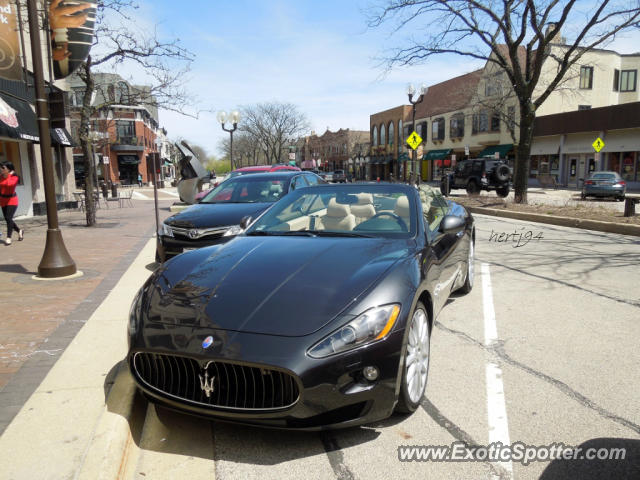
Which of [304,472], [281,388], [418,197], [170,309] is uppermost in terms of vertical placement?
[418,197]

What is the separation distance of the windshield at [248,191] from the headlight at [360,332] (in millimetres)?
5373

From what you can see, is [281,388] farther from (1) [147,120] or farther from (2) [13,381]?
(1) [147,120]

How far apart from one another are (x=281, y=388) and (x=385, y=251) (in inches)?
54.8

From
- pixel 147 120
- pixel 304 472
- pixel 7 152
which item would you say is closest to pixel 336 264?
pixel 304 472

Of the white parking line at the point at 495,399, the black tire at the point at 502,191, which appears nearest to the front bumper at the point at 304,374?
the white parking line at the point at 495,399

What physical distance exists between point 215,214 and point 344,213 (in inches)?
132

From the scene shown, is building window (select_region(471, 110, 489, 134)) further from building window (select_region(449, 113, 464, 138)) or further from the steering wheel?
the steering wheel

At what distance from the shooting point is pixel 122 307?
5211 millimetres

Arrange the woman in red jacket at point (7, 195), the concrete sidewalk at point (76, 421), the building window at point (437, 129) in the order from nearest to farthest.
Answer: the concrete sidewalk at point (76, 421) < the woman in red jacket at point (7, 195) < the building window at point (437, 129)

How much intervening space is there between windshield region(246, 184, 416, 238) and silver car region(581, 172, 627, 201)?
2111 cm

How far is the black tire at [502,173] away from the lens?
22.8 metres

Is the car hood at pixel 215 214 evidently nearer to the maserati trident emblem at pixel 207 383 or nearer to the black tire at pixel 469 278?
the black tire at pixel 469 278

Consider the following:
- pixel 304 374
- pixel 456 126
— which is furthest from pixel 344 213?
pixel 456 126

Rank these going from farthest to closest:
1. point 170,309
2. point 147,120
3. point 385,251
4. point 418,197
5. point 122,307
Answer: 1. point 147,120
2. point 122,307
3. point 418,197
4. point 385,251
5. point 170,309
